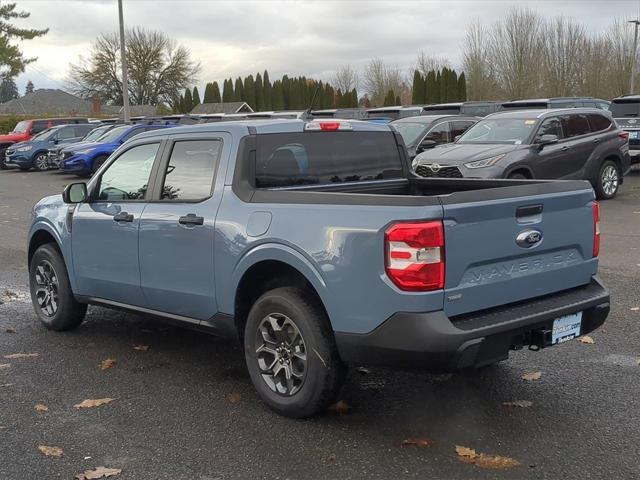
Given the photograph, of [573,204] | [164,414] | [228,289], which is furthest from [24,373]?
[573,204]

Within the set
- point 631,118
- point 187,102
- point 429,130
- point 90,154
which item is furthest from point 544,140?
point 187,102

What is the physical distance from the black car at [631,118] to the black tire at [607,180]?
4.12 meters

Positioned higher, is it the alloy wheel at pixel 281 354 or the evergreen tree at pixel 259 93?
the evergreen tree at pixel 259 93

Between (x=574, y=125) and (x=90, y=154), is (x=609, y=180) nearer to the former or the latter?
(x=574, y=125)

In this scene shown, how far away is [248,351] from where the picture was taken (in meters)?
4.55

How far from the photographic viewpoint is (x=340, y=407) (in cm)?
449

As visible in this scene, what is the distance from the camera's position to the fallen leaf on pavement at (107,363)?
5.42 metres

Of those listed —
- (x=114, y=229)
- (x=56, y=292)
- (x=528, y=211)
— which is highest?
(x=528, y=211)

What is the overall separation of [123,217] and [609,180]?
1128cm

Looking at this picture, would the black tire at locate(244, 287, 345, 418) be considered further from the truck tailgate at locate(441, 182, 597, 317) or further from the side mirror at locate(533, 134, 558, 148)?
the side mirror at locate(533, 134, 558, 148)

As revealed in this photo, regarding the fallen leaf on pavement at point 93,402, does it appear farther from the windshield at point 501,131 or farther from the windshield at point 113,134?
the windshield at point 113,134

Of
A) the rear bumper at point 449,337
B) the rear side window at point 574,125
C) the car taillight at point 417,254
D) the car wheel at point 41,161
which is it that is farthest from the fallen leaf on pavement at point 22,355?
the car wheel at point 41,161

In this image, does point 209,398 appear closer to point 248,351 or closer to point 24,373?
point 248,351

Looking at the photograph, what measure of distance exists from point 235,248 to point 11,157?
25.5 m
